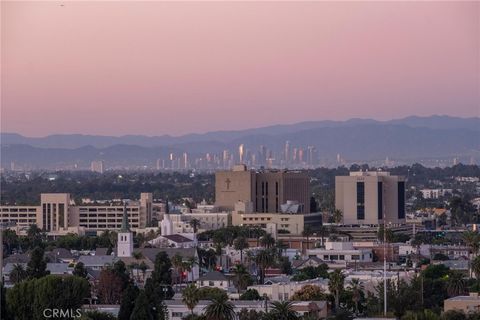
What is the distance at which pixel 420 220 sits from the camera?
113 meters

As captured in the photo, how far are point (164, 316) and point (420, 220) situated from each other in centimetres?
6855

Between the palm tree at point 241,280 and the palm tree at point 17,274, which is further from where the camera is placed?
the palm tree at point 241,280

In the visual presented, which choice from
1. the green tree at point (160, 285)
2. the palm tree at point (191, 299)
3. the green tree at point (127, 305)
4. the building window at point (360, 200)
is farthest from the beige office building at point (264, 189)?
the green tree at point (127, 305)

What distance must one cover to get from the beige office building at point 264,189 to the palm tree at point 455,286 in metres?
57.3

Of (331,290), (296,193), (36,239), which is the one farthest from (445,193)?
(331,290)

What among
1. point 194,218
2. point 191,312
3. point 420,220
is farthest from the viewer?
point 420,220

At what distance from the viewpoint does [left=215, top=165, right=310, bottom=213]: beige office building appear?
373 feet

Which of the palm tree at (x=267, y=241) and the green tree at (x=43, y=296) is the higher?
the palm tree at (x=267, y=241)

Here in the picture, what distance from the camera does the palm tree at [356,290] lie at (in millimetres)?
52050

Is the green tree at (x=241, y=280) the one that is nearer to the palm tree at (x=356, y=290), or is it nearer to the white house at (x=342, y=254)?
the palm tree at (x=356, y=290)

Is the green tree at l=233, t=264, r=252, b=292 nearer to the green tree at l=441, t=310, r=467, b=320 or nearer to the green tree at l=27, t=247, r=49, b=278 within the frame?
the green tree at l=27, t=247, r=49, b=278

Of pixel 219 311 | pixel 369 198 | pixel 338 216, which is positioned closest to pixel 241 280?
pixel 219 311

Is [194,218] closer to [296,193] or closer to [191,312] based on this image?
[296,193]

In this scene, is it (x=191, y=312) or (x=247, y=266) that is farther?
(x=247, y=266)
